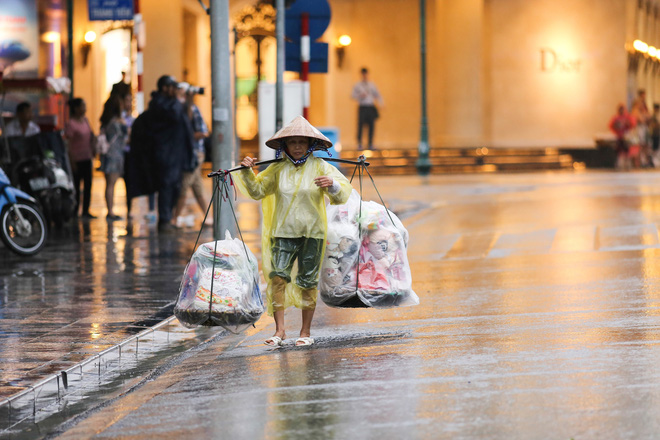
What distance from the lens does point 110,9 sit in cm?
1984

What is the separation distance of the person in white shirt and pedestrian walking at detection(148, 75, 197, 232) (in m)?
2.11

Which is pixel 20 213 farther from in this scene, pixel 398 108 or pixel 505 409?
pixel 398 108

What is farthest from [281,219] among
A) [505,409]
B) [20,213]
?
[20,213]

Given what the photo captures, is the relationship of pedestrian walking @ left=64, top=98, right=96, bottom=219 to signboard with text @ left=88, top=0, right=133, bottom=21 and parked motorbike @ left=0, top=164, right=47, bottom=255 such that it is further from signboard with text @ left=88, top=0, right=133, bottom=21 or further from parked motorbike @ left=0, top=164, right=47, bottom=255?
parked motorbike @ left=0, top=164, right=47, bottom=255

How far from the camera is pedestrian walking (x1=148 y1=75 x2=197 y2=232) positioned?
603 inches

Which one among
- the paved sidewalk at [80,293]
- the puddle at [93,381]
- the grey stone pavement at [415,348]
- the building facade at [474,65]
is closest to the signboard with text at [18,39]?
the paved sidewalk at [80,293]

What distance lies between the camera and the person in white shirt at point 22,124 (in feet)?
54.2

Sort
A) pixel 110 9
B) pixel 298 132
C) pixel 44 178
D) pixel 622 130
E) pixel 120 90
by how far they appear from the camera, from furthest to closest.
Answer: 1. pixel 622 130
2. pixel 110 9
3. pixel 120 90
4. pixel 44 178
5. pixel 298 132

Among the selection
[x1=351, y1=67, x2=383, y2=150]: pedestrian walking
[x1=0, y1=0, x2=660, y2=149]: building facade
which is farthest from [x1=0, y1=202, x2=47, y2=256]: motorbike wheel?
[x1=0, y1=0, x2=660, y2=149]: building facade

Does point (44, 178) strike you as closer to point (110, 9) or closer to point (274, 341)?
point (110, 9)

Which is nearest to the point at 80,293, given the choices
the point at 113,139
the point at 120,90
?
the point at 113,139

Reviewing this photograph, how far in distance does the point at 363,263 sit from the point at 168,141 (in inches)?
300

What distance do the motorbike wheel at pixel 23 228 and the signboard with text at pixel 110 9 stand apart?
7346 millimetres

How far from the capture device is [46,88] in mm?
18266
